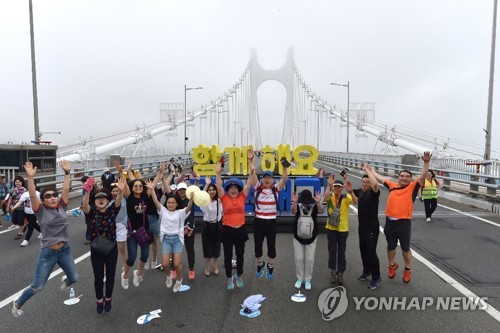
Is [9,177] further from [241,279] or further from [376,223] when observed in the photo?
[376,223]

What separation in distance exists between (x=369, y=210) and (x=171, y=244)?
2689 mm

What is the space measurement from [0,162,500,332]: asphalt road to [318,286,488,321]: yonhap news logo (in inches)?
2.6

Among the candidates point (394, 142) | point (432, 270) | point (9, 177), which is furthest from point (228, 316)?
point (394, 142)

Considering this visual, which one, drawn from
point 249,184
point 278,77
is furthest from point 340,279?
point 278,77

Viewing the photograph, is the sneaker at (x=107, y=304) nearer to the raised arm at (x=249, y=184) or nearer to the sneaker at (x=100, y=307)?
the sneaker at (x=100, y=307)

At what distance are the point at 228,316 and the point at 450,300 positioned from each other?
8.93 ft

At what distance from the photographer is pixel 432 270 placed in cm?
600

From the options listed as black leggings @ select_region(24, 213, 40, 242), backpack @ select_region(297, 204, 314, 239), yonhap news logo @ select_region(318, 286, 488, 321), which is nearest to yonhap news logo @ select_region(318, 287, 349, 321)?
yonhap news logo @ select_region(318, 286, 488, 321)

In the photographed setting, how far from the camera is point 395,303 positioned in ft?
15.4

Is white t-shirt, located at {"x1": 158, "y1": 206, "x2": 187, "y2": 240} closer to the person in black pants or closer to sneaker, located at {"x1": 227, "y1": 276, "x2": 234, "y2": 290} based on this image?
sneaker, located at {"x1": 227, "y1": 276, "x2": 234, "y2": 290}

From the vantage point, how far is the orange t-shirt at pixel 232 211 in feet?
17.3

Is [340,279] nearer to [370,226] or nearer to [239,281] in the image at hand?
[370,226]

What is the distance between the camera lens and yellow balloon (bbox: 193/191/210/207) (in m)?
5.25

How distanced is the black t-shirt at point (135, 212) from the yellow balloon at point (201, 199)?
2.41ft
